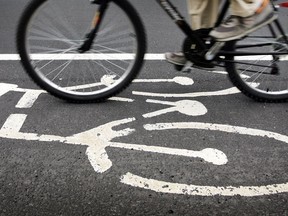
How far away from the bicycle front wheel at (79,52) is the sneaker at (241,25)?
64cm

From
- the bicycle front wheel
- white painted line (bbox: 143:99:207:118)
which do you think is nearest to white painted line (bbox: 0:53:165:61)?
the bicycle front wheel

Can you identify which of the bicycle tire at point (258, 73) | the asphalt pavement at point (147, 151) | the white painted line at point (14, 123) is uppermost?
the bicycle tire at point (258, 73)

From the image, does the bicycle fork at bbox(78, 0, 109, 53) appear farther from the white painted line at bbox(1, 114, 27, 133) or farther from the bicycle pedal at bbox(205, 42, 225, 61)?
the bicycle pedal at bbox(205, 42, 225, 61)

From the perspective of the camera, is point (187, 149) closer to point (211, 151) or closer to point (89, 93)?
point (211, 151)

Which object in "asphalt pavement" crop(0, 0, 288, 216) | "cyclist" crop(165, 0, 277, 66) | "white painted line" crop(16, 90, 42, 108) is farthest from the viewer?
"white painted line" crop(16, 90, 42, 108)

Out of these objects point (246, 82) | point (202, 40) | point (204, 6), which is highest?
point (204, 6)

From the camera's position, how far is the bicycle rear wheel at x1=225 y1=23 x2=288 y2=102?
3.52m

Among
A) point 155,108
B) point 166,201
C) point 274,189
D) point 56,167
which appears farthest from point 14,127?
point 274,189

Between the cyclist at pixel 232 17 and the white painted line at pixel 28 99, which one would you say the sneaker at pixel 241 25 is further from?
Result: the white painted line at pixel 28 99

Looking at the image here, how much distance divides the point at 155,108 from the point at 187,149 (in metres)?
0.70

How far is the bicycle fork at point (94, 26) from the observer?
329cm

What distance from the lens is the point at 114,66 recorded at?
4215 mm

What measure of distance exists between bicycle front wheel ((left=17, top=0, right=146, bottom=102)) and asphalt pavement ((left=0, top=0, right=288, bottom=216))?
18cm

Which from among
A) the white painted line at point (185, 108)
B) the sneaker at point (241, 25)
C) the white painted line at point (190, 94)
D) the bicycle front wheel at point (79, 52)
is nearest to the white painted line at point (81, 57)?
the bicycle front wheel at point (79, 52)
